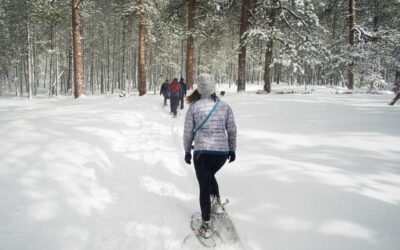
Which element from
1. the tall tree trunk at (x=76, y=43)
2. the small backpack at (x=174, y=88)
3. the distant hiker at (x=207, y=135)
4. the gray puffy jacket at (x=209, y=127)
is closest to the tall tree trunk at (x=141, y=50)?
the tall tree trunk at (x=76, y=43)

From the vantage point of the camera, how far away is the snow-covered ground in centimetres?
377

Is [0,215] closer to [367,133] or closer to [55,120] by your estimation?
[55,120]

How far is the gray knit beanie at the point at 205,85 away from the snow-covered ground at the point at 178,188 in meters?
2.11

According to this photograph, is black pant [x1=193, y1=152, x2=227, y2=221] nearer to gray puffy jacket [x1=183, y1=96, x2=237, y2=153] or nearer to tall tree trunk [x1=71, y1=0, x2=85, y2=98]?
gray puffy jacket [x1=183, y1=96, x2=237, y2=153]

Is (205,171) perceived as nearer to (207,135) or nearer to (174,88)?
(207,135)

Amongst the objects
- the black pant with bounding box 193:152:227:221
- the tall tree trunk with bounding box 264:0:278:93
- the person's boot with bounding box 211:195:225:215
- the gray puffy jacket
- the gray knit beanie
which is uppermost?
the tall tree trunk with bounding box 264:0:278:93

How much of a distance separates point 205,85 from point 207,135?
28.1 inches

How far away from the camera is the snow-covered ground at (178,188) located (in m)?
3.77

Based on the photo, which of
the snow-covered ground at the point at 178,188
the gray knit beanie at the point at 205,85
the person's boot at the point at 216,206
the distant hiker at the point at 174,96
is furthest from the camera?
the distant hiker at the point at 174,96

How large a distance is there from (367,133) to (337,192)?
3754 millimetres

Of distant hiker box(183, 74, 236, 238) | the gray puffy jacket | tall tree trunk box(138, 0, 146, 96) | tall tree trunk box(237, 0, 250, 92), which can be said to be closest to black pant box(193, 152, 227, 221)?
distant hiker box(183, 74, 236, 238)

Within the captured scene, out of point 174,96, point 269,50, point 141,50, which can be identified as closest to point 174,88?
point 174,96

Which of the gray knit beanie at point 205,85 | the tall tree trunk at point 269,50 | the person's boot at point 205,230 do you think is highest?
the tall tree trunk at point 269,50

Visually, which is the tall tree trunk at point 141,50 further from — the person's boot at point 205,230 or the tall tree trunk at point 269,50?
the person's boot at point 205,230
